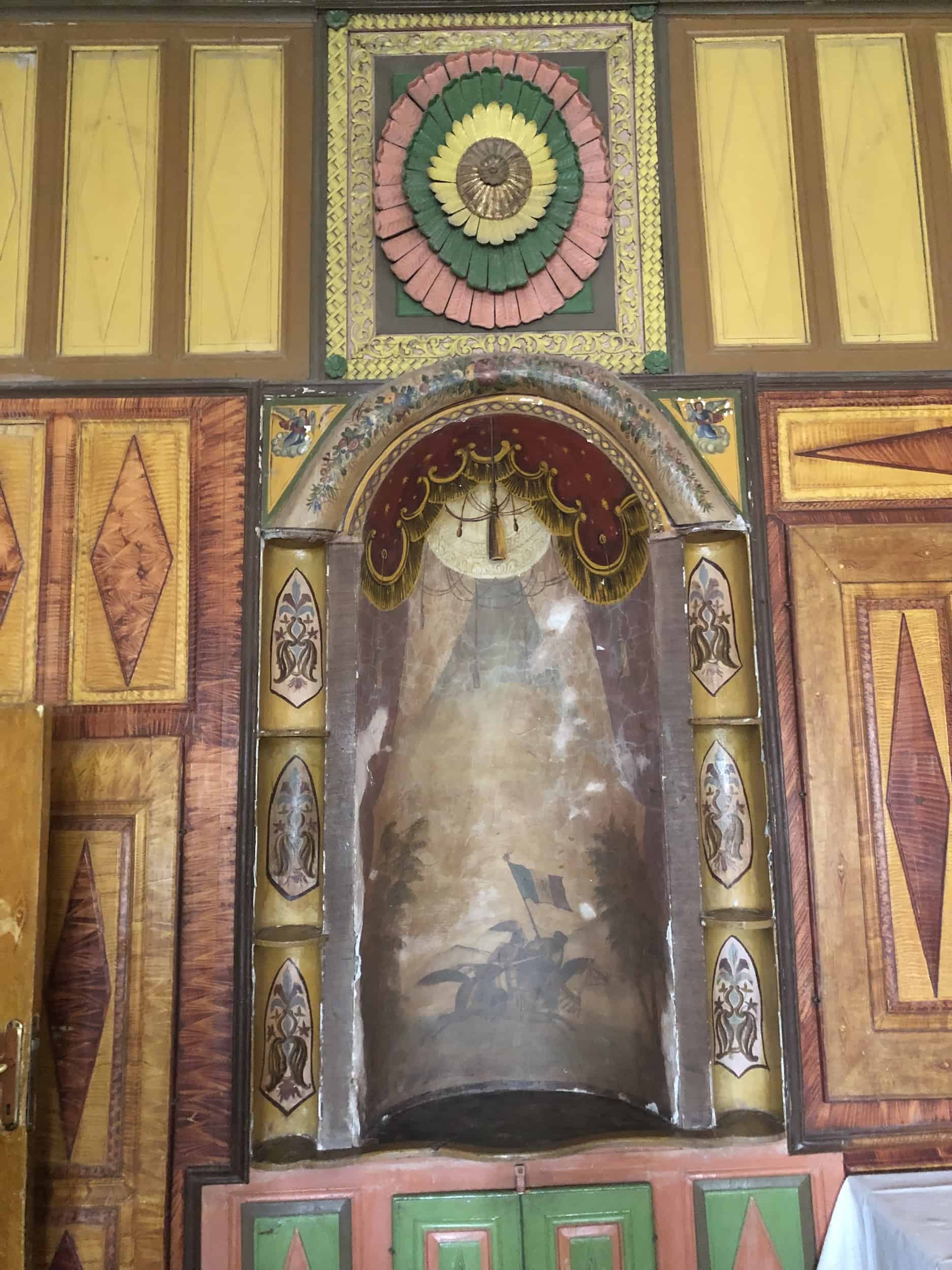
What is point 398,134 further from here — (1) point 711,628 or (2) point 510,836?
(2) point 510,836

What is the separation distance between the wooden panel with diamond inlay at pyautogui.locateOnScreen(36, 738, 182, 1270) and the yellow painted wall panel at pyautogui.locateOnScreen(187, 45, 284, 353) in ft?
4.97

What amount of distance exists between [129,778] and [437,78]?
9.19ft

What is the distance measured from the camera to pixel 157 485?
152 inches

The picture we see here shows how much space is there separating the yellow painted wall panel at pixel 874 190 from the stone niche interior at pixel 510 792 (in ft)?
3.72

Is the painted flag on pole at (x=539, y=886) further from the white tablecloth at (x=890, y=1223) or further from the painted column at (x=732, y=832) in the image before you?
the white tablecloth at (x=890, y=1223)

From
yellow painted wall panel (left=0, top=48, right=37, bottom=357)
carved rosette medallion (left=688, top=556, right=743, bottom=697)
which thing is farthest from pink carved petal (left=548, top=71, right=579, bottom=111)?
yellow painted wall panel (left=0, top=48, right=37, bottom=357)

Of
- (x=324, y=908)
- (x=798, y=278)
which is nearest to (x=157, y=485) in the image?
(x=324, y=908)

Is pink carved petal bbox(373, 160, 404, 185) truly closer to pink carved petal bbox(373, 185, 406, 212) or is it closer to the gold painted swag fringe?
pink carved petal bbox(373, 185, 406, 212)

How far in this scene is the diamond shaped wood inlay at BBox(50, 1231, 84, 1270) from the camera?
3.40 m

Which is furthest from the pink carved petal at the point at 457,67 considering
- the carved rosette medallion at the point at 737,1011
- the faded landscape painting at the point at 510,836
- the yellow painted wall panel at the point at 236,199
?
the carved rosette medallion at the point at 737,1011

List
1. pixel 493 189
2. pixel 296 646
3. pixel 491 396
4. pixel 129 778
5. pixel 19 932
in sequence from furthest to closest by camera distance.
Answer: pixel 493 189, pixel 491 396, pixel 296 646, pixel 129 778, pixel 19 932

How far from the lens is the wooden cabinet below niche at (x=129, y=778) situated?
3459mm

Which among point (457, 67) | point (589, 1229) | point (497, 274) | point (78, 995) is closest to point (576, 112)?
point (457, 67)

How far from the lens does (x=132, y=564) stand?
3.80m
